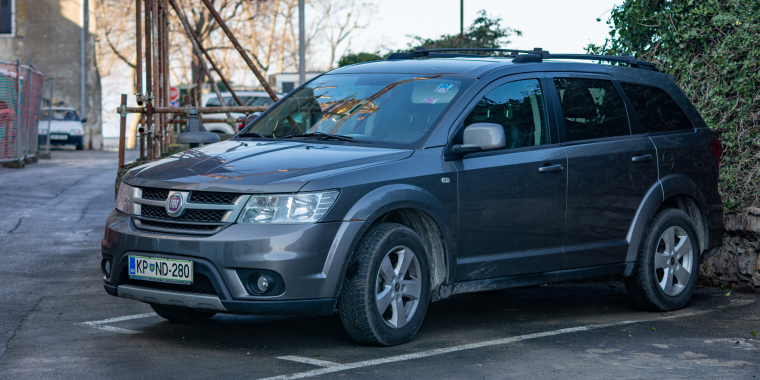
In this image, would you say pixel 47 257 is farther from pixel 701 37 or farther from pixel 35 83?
pixel 35 83

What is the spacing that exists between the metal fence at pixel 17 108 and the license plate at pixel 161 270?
1716cm

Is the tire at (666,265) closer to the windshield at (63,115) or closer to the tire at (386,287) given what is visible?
the tire at (386,287)

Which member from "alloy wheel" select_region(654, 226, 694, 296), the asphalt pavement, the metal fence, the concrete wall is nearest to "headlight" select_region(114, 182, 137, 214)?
the asphalt pavement

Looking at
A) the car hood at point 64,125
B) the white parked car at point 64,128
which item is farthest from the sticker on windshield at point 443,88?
the car hood at point 64,125

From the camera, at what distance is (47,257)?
954cm

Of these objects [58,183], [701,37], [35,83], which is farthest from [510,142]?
[35,83]

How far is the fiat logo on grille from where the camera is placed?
5.29 m

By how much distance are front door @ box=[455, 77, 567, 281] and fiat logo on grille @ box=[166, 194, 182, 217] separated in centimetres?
174

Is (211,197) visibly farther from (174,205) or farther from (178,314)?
(178,314)

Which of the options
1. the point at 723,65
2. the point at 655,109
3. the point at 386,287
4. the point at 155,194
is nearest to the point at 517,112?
the point at 655,109

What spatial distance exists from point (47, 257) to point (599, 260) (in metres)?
5.72

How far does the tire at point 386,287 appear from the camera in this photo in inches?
209

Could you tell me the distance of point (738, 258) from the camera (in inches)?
333

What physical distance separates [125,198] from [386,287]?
66.5 inches
